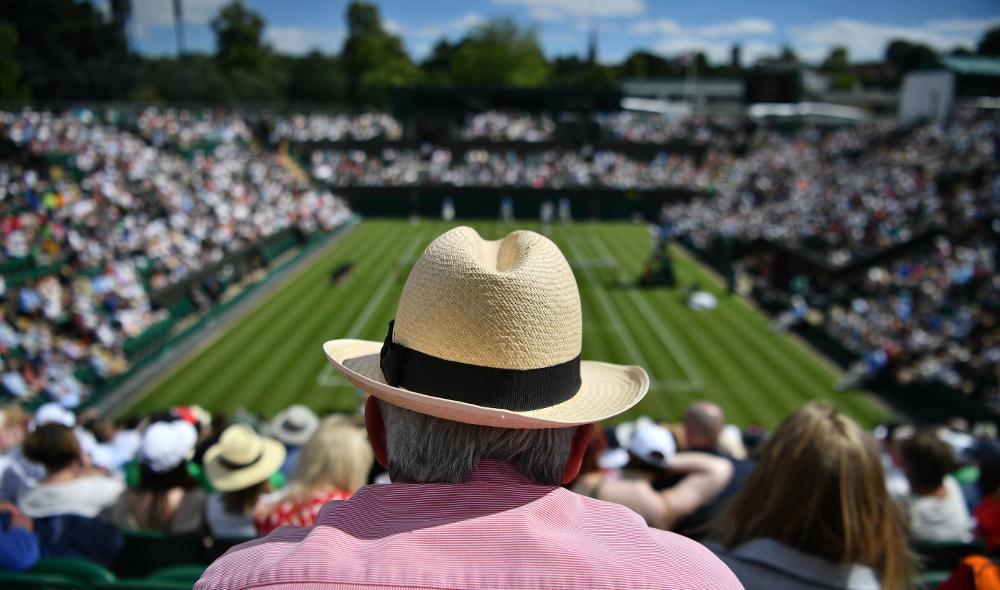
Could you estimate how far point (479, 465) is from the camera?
150cm

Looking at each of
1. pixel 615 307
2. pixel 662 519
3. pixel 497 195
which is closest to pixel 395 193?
pixel 497 195

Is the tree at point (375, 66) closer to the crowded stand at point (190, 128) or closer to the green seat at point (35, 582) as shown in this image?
the crowded stand at point (190, 128)

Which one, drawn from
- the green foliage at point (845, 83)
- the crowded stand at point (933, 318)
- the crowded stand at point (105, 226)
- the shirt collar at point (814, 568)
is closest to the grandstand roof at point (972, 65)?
the crowded stand at point (933, 318)

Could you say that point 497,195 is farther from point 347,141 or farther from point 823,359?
point 823,359

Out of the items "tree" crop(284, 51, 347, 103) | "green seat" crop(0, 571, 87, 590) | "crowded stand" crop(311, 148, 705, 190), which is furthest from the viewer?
"tree" crop(284, 51, 347, 103)

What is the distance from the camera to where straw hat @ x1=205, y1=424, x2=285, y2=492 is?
14.2 ft

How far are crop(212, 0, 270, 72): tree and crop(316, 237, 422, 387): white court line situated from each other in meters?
62.7

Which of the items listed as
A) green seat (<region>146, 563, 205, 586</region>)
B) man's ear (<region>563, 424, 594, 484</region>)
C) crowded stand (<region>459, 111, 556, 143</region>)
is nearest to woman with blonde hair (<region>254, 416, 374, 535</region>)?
green seat (<region>146, 563, 205, 586</region>)

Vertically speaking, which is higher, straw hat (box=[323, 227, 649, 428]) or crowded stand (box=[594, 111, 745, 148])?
crowded stand (box=[594, 111, 745, 148])

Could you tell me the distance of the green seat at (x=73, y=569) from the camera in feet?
12.3

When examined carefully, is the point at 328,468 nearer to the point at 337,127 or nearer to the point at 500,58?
the point at 337,127

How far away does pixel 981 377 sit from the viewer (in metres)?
13.4

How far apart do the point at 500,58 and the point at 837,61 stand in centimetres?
7066

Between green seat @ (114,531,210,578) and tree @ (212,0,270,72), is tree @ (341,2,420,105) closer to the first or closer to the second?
tree @ (212,0,270,72)
